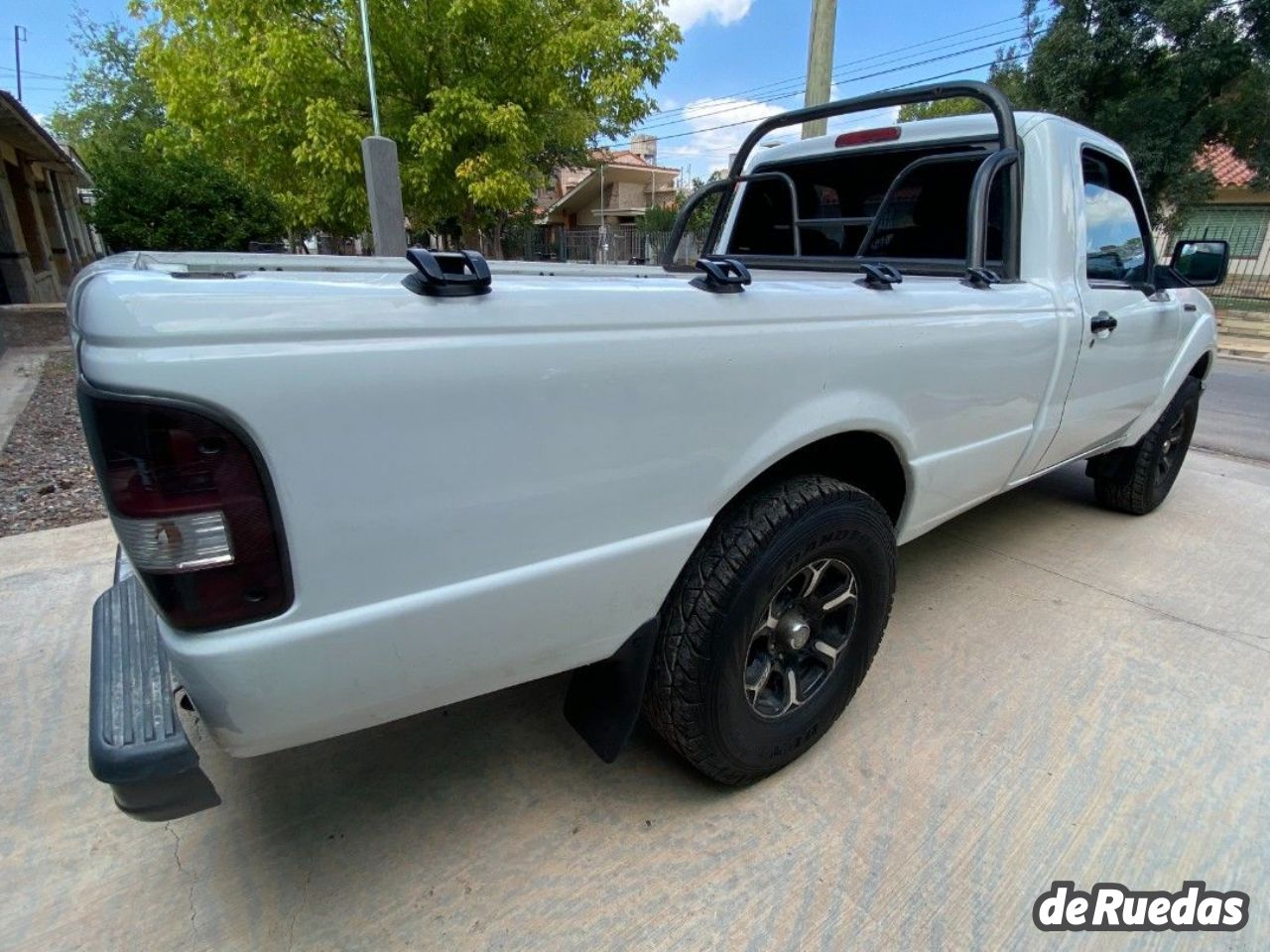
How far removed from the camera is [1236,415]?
744 centimetres

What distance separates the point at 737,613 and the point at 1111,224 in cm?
280

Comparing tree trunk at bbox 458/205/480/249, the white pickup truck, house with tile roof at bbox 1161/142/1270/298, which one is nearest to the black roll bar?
the white pickup truck

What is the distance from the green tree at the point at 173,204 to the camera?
10.9 meters

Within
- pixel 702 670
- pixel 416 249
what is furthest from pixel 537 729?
pixel 416 249

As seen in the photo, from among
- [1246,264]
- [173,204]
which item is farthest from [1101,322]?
[1246,264]

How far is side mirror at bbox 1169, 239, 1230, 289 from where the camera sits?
3.59 metres

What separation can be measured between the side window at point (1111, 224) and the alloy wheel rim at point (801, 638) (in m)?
1.87

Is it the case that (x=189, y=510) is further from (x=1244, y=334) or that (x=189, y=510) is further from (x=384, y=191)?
(x=1244, y=334)

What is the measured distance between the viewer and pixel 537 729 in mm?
2311

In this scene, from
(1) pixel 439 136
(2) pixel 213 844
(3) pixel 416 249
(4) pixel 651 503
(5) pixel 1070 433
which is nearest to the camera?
(3) pixel 416 249

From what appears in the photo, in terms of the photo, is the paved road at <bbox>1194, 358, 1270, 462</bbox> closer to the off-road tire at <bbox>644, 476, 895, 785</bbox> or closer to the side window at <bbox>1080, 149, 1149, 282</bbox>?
the side window at <bbox>1080, 149, 1149, 282</bbox>

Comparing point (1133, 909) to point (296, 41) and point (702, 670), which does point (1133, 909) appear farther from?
point (296, 41)

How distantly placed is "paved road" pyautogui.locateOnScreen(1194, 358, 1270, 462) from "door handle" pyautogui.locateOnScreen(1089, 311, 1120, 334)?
4.17 metres

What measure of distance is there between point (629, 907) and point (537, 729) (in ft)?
2.39
